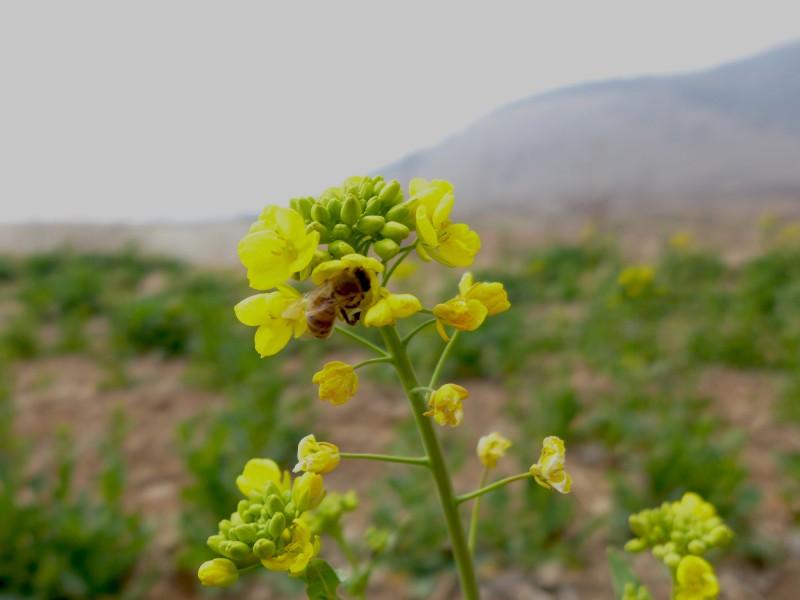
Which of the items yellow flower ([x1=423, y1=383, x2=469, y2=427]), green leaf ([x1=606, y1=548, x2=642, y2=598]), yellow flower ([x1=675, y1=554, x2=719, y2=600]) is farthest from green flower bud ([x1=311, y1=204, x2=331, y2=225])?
yellow flower ([x1=675, y1=554, x2=719, y2=600])

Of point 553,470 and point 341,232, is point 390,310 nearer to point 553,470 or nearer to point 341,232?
point 341,232

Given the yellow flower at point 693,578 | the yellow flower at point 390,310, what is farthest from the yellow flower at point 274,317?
the yellow flower at point 693,578

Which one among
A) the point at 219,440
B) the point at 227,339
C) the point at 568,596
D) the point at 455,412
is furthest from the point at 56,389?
the point at 455,412

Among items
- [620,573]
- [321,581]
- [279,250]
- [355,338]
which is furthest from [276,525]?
[620,573]

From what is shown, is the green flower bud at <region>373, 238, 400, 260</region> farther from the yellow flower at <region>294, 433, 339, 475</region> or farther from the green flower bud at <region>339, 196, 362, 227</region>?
the yellow flower at <region>294, 433, 339, 475</region>

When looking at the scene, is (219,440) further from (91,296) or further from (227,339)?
(91,296)

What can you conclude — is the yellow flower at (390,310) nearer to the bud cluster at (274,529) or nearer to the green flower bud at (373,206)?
the green flower bud at (373,206)
